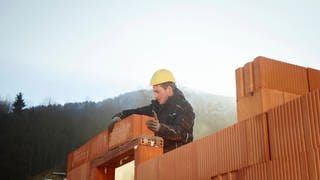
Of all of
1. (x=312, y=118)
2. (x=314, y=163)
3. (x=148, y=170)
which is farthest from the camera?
(x=148, y=170)

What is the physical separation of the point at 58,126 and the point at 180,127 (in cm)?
6347

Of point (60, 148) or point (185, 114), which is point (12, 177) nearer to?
point (60, 148)

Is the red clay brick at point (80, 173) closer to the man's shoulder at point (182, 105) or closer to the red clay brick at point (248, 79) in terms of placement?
the man's shoulder at point (182, 105)

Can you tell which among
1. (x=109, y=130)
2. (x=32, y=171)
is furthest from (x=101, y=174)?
(x=32, y=171)

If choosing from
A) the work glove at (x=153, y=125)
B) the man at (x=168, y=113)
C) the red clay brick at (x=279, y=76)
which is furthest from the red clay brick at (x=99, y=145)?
the red clay brick at (x=279, y=76)

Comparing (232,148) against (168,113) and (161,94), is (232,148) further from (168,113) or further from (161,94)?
(161,94)

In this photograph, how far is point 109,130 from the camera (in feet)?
45.0

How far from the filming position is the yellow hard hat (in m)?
14.8

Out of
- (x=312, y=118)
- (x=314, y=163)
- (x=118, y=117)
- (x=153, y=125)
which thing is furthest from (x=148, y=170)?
(x=314, y=163)

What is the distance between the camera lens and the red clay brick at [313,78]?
8.45m

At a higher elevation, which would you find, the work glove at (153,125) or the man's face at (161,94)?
the man's face at (161,94)

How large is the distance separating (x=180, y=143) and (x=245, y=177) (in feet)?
19.8

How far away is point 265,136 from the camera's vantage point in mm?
6996

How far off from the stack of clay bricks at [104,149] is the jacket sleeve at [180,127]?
0.48m
